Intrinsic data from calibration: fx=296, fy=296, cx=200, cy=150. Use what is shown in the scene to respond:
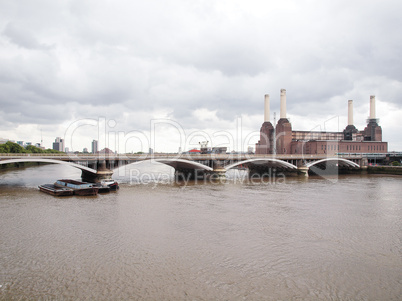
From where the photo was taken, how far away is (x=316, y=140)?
81000 millimetres

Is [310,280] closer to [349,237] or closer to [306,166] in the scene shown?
[349,237]

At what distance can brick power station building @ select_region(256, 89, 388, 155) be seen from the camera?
80750mm

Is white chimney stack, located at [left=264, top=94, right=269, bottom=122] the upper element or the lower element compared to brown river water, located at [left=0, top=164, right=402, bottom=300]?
upper

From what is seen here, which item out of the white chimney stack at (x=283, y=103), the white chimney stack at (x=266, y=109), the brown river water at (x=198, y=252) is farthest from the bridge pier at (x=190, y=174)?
the white chimney stack at (x=283, y=103)

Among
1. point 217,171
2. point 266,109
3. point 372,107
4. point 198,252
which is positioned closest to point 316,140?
point 266,109

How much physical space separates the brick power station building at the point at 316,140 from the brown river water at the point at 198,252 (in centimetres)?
5712

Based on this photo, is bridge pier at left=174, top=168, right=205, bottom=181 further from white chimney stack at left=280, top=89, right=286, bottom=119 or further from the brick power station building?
white chimney stack at left=280, top=89, right=286, bottom=119

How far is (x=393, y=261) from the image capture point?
1340cm

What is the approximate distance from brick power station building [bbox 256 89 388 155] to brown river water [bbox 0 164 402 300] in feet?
187

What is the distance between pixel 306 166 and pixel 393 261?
4935cm

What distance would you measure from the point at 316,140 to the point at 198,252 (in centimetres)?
7422

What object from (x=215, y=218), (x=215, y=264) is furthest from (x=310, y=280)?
(x=215, y=218)

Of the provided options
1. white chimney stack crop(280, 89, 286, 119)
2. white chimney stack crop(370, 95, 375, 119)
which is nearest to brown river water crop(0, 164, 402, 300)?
white chimney stack crop(280, 89, 286, 119)

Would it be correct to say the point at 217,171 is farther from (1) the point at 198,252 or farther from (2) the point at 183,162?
(1) the point at 198,252
